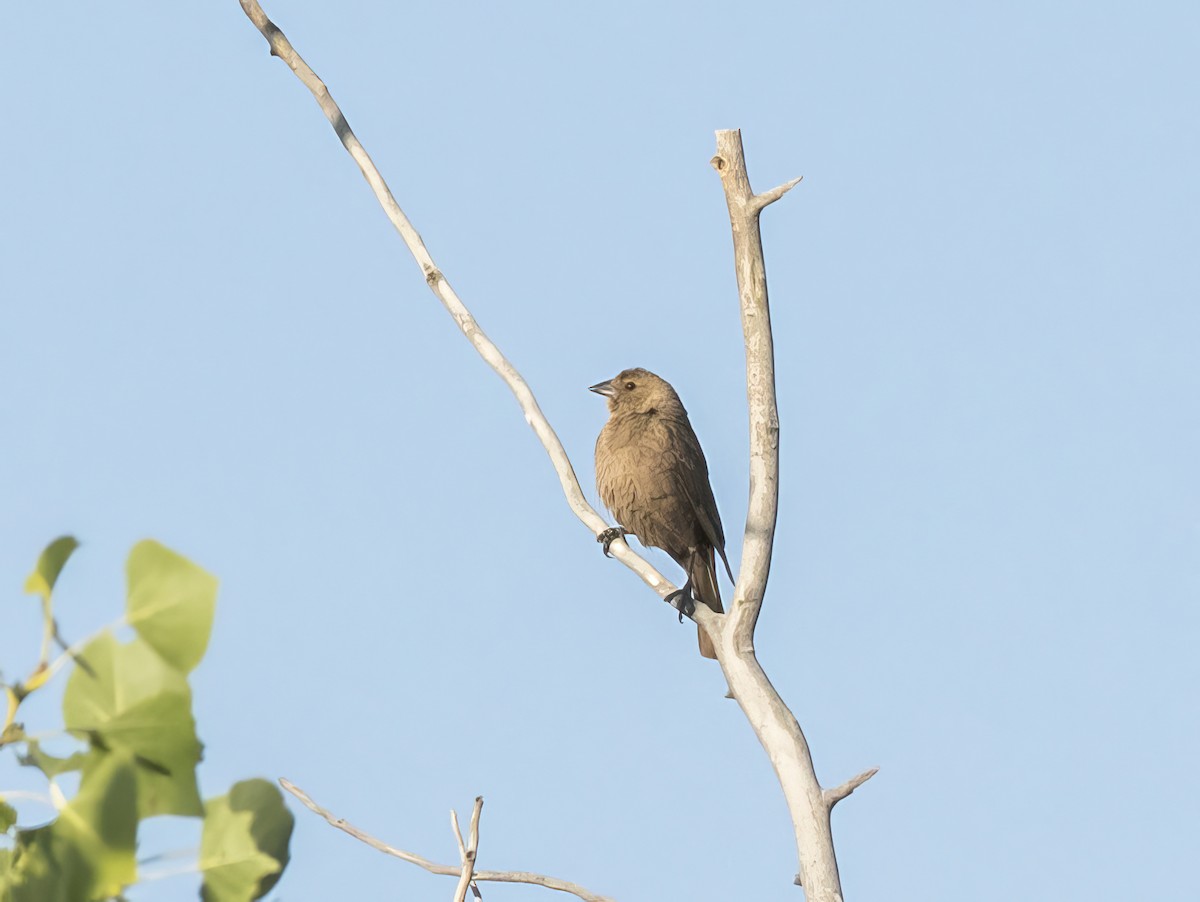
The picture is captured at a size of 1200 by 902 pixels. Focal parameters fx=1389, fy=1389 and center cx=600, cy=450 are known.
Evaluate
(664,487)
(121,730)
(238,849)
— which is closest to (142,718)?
(121,730)

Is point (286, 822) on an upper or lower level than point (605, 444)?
lower

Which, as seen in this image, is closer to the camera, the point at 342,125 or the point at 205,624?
the point at 205,624

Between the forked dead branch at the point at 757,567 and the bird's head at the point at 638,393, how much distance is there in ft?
10.4

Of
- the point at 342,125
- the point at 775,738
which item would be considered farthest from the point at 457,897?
the point at 342,125

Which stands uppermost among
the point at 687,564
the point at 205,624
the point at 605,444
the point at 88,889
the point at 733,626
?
the point at 605,444

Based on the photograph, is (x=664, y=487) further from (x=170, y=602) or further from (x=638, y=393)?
(x=170, y=602)

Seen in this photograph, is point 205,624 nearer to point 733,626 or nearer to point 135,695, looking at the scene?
point 135,695

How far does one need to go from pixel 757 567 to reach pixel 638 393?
13.9 feet

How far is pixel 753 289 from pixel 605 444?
12.7ft

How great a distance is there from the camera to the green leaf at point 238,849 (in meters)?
0.77

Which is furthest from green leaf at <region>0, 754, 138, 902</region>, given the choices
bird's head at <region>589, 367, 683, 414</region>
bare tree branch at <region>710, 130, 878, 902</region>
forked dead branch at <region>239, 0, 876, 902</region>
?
bird's head at <region>589, 367, 683, 414</region>

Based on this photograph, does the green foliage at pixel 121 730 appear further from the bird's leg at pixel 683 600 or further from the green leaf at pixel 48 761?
the bird's leg at pixel 683 600

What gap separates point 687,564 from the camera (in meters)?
7.92

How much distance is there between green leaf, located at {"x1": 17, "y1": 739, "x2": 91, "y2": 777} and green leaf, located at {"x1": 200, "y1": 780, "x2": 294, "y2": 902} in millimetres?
81
